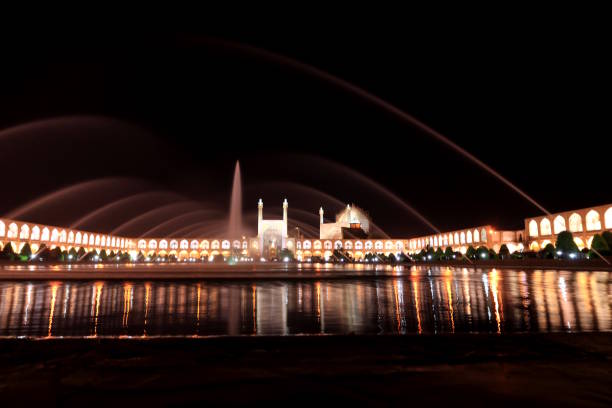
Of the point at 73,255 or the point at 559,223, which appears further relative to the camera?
the point at 73,255

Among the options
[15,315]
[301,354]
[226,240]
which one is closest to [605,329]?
[301,354]

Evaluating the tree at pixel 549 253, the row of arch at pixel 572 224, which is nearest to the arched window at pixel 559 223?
the row of arch at pixel 572 224

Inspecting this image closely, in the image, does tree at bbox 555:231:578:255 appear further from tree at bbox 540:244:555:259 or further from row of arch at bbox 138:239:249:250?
row of arch at bbox 138:239:249:250

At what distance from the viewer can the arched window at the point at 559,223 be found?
5972 centimetres

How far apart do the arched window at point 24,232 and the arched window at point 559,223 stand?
81.1 meters

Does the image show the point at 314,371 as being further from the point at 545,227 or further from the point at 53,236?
the point at 53,236

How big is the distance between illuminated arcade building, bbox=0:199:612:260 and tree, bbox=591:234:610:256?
60.5 ft

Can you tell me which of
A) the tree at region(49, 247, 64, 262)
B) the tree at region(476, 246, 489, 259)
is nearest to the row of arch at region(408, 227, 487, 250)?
the tree at region(476, 246, 489, 259)

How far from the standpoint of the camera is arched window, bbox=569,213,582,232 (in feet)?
184

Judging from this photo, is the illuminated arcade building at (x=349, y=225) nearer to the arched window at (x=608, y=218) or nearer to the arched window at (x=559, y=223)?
the arched window at (x=559, y=223)

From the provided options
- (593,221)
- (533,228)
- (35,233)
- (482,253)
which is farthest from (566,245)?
(35,233)

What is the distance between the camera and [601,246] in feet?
118

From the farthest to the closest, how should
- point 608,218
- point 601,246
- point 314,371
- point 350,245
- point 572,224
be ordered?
point 350,245 < point 572,224 < point 608,218 < point 601,246 < point 314,371

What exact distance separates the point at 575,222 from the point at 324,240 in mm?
63135
